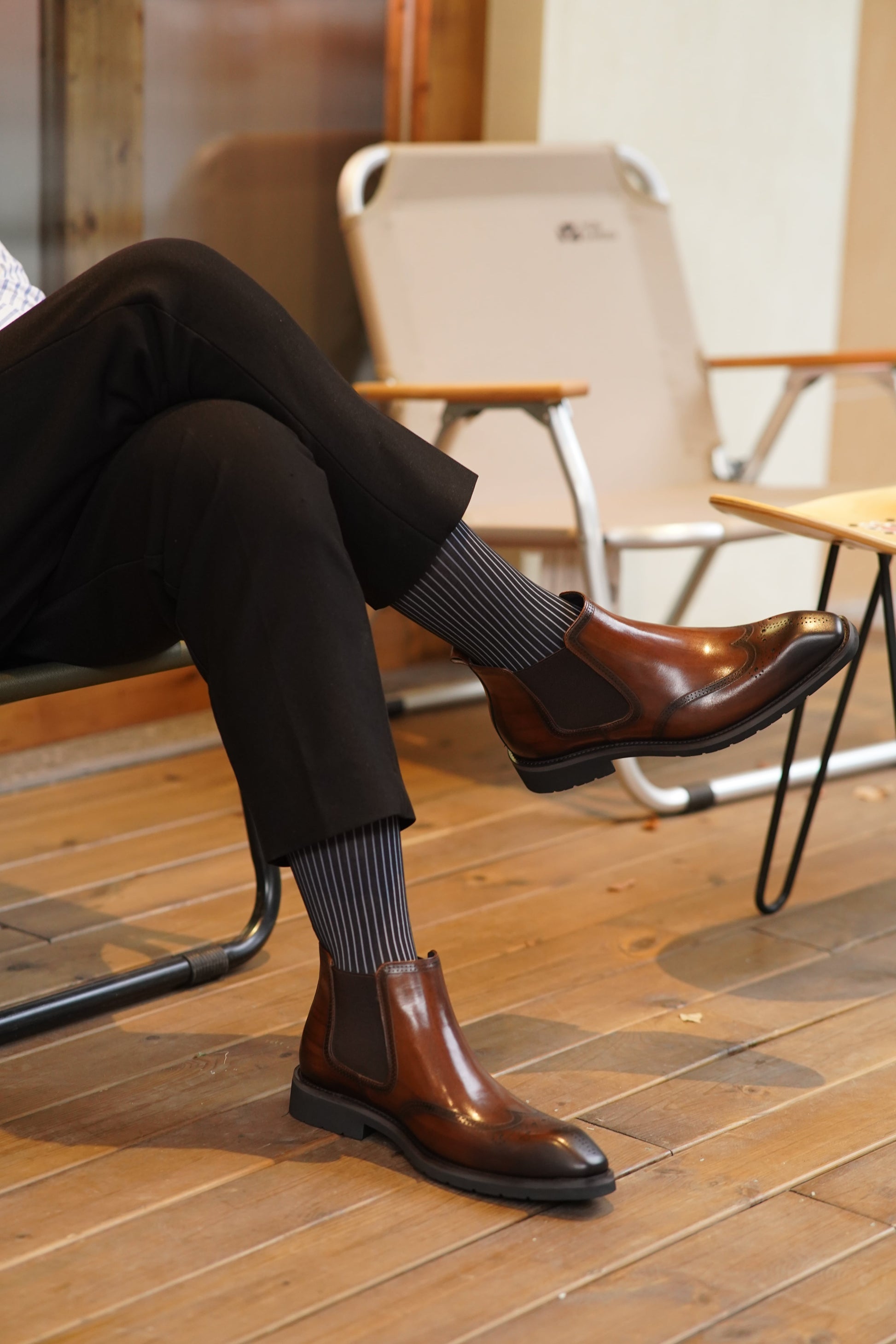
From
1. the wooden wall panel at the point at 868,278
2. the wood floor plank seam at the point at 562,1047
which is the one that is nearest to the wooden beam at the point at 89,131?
the wood floor plank seam at the point at 562,1047

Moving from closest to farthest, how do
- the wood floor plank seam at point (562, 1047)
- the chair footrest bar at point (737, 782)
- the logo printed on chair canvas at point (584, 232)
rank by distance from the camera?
the wood floor plank seam at point (562, 1047), the chair footrest bar at point (737, 782), the logo printed on chair canvas at point (584, 232)

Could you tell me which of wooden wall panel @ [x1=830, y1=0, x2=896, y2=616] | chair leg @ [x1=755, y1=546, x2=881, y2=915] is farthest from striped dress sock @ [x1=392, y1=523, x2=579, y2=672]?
wooden wall panel @ [x1=830, y1=0, x2=896, y2=616]

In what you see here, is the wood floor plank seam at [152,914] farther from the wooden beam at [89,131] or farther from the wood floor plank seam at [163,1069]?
the wooden beam at [89,131]

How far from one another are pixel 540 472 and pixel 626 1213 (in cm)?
152

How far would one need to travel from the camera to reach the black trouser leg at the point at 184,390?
3.59ft

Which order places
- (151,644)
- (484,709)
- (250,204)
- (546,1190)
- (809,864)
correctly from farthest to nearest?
(484,709)
(250,204)
(809,864)
(151,644)
(546,1190)

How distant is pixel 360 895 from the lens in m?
1.08

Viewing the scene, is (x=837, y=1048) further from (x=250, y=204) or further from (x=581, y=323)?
(x=250, y=204)

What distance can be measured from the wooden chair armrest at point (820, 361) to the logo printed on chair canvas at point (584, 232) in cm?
29

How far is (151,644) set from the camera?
1257 mm

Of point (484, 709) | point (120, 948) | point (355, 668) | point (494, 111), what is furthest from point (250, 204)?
point (355, 668)

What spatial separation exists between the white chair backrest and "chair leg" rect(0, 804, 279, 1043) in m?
0.98

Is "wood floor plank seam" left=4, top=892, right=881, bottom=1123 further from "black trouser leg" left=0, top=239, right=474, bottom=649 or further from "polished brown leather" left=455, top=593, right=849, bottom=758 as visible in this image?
"black trouser leg" left=0, top=239, right=474, bottom=649

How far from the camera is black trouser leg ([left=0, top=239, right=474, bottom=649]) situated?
109 cm
